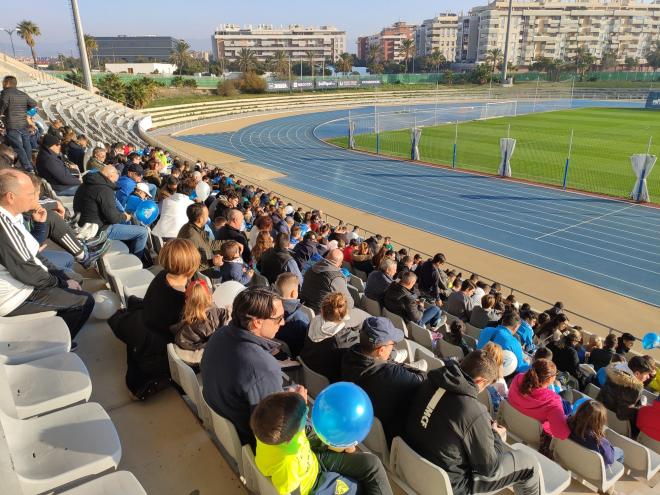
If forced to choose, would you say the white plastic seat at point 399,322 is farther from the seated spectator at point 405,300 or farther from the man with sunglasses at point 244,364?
the man with sunglasses at point 244,364

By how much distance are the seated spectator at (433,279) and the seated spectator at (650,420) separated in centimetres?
418

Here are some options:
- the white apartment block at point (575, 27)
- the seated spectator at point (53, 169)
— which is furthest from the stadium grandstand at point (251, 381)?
the white apartment block at point (575, 27)

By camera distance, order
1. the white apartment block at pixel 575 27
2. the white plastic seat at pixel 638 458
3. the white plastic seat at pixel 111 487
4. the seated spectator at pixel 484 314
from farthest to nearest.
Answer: the white apartment block at pixel 575 27 → the seated spectator at pixel 484 314 → the white plastic seat at pixel 638 458 → the white plastic seat at pixel 111 487

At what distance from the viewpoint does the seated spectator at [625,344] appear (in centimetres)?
705

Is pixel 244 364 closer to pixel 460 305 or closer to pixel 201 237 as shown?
pixel 201 237

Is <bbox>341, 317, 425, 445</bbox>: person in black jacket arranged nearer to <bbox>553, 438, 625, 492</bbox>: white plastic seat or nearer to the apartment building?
<bbox>553, 438, 625, 492</bbox>: white plastic seat

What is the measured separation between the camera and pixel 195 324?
3.74m

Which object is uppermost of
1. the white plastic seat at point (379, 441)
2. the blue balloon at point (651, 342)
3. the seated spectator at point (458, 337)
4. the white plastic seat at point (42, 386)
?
the white plastic seat at point (42, 386)

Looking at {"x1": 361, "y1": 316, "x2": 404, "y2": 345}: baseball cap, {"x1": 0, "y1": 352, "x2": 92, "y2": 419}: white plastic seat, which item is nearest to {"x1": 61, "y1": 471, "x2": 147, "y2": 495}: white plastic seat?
{"x1": 0, "y1": 352, "x2": 92, "y2": 419}: white plastic seat

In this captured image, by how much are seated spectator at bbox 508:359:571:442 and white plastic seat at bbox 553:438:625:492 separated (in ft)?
0.31

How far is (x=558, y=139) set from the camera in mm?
35812

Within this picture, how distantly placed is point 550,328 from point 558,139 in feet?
108

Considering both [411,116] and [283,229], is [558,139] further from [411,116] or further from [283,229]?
[283,229]

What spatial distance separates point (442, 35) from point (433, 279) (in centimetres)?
17319
